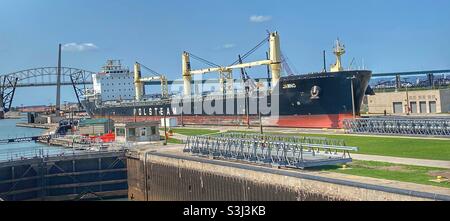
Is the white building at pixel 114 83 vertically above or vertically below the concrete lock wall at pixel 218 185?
above

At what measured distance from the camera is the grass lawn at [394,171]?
19328mm

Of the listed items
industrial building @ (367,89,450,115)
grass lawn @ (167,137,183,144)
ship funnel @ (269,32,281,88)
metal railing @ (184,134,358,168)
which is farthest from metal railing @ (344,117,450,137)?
ship funnel @ (269,32,281,88)

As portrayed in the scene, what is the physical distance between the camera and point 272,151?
2606cm

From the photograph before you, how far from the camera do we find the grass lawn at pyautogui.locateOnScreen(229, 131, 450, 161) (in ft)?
85.7

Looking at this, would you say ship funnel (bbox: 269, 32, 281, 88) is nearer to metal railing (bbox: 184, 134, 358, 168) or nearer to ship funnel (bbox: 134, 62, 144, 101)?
metal railing (bbox: 184, 134, 358, 168)

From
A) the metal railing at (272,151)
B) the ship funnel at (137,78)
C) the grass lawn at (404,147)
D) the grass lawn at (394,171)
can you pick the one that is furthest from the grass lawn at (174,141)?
the ship funnel at (137,78)

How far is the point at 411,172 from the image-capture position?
823 inches

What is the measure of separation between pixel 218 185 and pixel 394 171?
944 cm

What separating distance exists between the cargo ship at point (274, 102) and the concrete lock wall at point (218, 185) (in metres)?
8.92

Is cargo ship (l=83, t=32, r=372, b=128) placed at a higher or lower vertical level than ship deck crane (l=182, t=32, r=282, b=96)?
lower

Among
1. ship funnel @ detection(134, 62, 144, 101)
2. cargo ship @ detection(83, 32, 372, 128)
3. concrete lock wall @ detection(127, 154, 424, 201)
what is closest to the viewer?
concrete lock wall @ detection(127, 154, 424, 201)

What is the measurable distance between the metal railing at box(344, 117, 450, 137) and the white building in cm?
7343

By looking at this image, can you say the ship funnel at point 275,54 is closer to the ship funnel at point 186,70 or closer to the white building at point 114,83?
the ship funnel at point 186,70

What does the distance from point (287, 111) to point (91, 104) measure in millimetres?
67611
